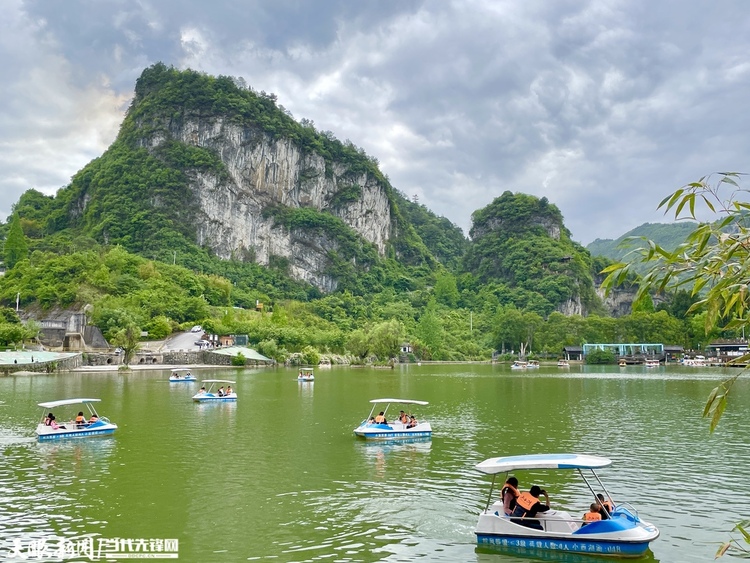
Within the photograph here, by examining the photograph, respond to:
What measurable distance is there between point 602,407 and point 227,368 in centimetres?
7041

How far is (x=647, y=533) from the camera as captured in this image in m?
14.5

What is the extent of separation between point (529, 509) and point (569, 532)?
1100 millimetres

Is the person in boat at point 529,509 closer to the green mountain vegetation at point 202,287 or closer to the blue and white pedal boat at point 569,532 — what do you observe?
the blue and white pedal boat at point 569,532

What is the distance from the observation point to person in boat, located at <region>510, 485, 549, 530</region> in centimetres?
1557

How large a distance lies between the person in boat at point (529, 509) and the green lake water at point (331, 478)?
0.82 m

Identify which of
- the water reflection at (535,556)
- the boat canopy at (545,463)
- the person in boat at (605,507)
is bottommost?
the water reflection at (535,556)

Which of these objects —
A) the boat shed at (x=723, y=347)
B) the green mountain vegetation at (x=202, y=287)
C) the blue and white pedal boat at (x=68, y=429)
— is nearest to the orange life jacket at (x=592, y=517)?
the blue and white pedal boat at (x=68, y=429)

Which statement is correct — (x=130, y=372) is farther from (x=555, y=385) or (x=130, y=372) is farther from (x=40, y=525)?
(x=40, y=525)

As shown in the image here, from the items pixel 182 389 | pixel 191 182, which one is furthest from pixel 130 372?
pixel 191 182

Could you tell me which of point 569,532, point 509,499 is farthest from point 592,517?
point 509,499

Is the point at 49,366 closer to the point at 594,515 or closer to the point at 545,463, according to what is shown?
the point at 545,463

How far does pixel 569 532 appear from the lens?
15180 millimetres

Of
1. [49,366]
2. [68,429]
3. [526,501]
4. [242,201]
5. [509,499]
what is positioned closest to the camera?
[526,501]

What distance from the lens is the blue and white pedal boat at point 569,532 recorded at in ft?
47.9
